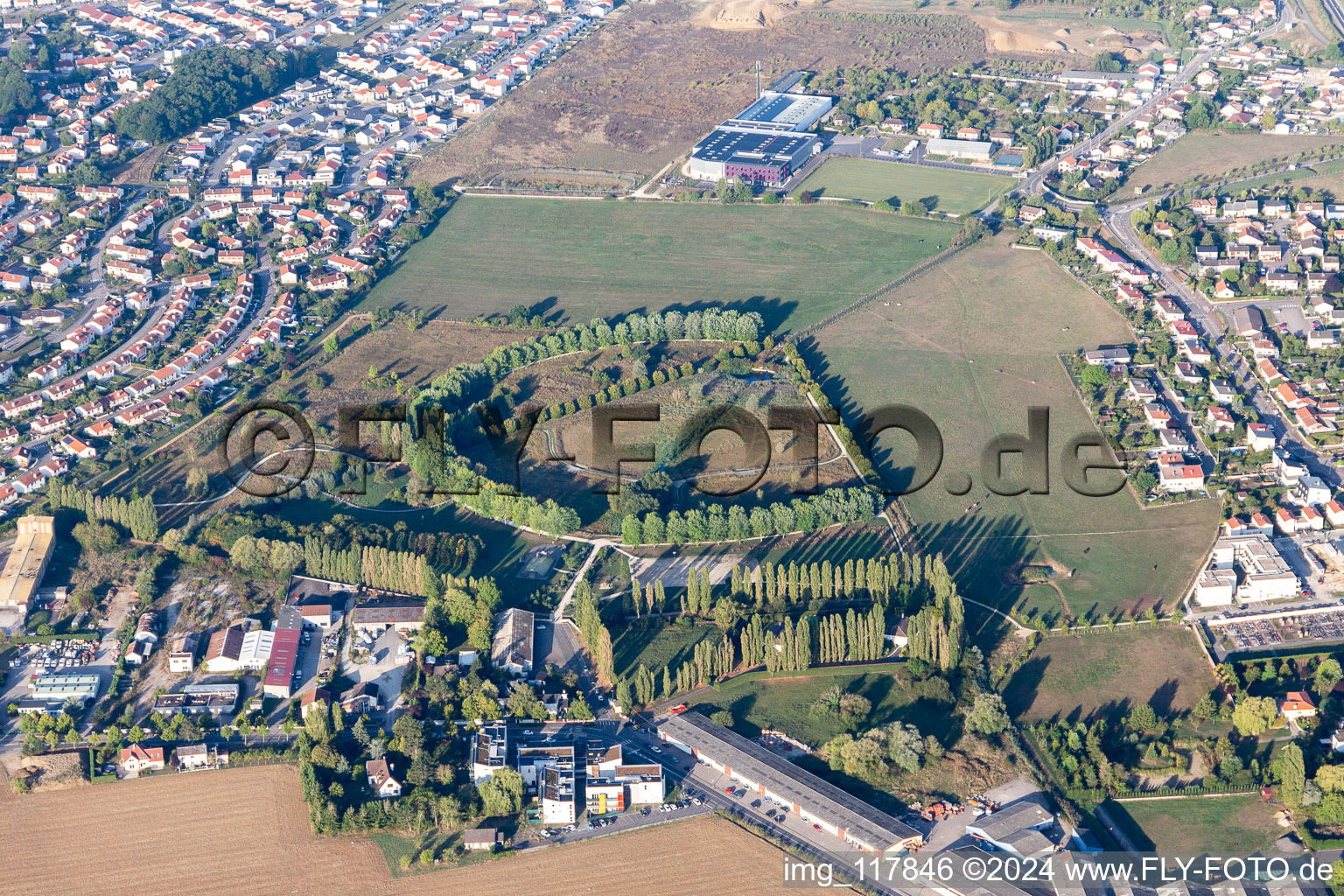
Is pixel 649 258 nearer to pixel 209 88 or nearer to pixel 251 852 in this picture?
pixel 209 88

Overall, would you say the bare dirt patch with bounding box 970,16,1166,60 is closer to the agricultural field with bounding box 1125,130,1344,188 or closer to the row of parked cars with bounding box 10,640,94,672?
the agricultural field with bounding box 1125,130,1344,188

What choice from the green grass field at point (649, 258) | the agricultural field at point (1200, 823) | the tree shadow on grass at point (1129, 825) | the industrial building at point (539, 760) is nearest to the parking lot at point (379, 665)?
the industrial building at point (539, 760)

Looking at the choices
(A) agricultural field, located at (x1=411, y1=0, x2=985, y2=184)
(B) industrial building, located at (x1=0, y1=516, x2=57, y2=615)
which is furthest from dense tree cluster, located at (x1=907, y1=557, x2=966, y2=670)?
(A) agricultural field, located at (x1=411, y1=0, x2=985, y2=184)

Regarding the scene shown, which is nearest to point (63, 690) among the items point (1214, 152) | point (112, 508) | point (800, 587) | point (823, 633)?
point (112, 508)

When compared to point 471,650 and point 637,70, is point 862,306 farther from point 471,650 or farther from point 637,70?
point 637,70

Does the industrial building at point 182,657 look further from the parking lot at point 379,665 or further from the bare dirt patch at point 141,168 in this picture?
the bare dirt patch at point 141,168

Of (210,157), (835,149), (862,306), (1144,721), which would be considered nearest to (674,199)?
(835,149)
